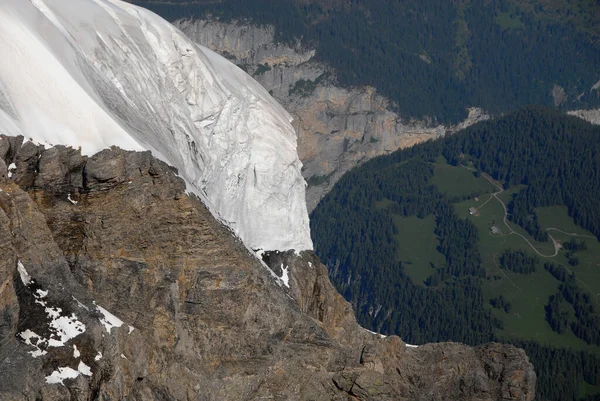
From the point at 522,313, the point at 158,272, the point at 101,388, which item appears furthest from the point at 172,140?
the point at 522,313

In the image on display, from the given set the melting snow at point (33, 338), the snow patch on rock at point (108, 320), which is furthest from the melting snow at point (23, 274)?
the snow patch on rock at point (108, 320)

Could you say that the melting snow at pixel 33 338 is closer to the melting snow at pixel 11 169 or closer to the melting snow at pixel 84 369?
the melting snow at pixel 84 369

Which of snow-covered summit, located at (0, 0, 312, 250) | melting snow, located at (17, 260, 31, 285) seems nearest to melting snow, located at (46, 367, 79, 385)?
melting snow, located at (17, 260, 31, 285)

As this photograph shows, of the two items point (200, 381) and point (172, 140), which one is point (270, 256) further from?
point (200, 381)

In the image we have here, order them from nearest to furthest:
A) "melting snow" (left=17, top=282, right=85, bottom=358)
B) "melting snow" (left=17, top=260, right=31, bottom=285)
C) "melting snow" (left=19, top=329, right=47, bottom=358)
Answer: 1. "melting snow" (left=19, top=329, right=47, bottom=358)
2. "melting snow" (left=17, top=282, right=85, bottom=358)
3. "melting snow" (left=17, top=260, right=31, bottom=285)

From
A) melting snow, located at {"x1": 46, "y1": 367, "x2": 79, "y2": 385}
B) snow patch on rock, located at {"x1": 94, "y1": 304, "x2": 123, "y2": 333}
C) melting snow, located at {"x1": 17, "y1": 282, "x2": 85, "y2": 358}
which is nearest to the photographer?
melting snow, located at {"x1": 46, "y1": 367, "x2": 79, "y2": 385}

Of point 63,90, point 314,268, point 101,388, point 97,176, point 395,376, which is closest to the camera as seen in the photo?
point 101,388

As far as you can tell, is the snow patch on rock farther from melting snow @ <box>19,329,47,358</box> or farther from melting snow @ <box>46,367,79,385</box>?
melting snow @ <box>19,329,47,358</box>
